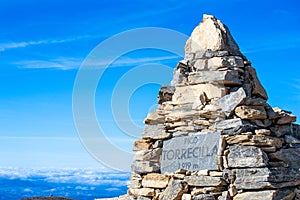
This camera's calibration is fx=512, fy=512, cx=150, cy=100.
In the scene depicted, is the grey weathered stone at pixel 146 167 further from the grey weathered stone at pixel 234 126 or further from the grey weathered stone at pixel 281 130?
the grey weathered stone at pixel 281 130

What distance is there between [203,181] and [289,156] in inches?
75.8

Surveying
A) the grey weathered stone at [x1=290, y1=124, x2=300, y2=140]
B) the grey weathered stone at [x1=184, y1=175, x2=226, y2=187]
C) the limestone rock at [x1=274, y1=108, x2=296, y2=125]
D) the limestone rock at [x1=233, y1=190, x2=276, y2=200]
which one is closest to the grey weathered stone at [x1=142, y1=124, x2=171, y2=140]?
the grey weathered stone at [x1=184, y1=175, x2=226, y2=187]

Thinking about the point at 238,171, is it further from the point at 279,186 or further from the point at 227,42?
the point at 227,42

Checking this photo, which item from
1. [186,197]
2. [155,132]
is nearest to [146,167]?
[155,132]

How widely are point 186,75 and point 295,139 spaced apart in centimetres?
296

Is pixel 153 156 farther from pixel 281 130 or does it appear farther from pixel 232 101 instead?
pixel 281 130

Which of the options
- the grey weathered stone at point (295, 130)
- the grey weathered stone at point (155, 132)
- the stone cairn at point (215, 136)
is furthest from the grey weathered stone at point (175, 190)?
the grey weathered stone at point (295, 130)

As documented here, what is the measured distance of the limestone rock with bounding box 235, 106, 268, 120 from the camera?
10977mm

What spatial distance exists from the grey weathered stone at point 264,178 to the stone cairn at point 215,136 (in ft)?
0.07

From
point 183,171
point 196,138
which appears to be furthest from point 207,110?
point 183,171

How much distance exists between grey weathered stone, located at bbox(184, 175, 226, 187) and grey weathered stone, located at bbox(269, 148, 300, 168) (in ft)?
4.01

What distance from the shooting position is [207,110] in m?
11.4

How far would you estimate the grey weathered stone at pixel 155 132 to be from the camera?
39.4ft

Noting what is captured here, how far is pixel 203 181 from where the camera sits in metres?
10.7
